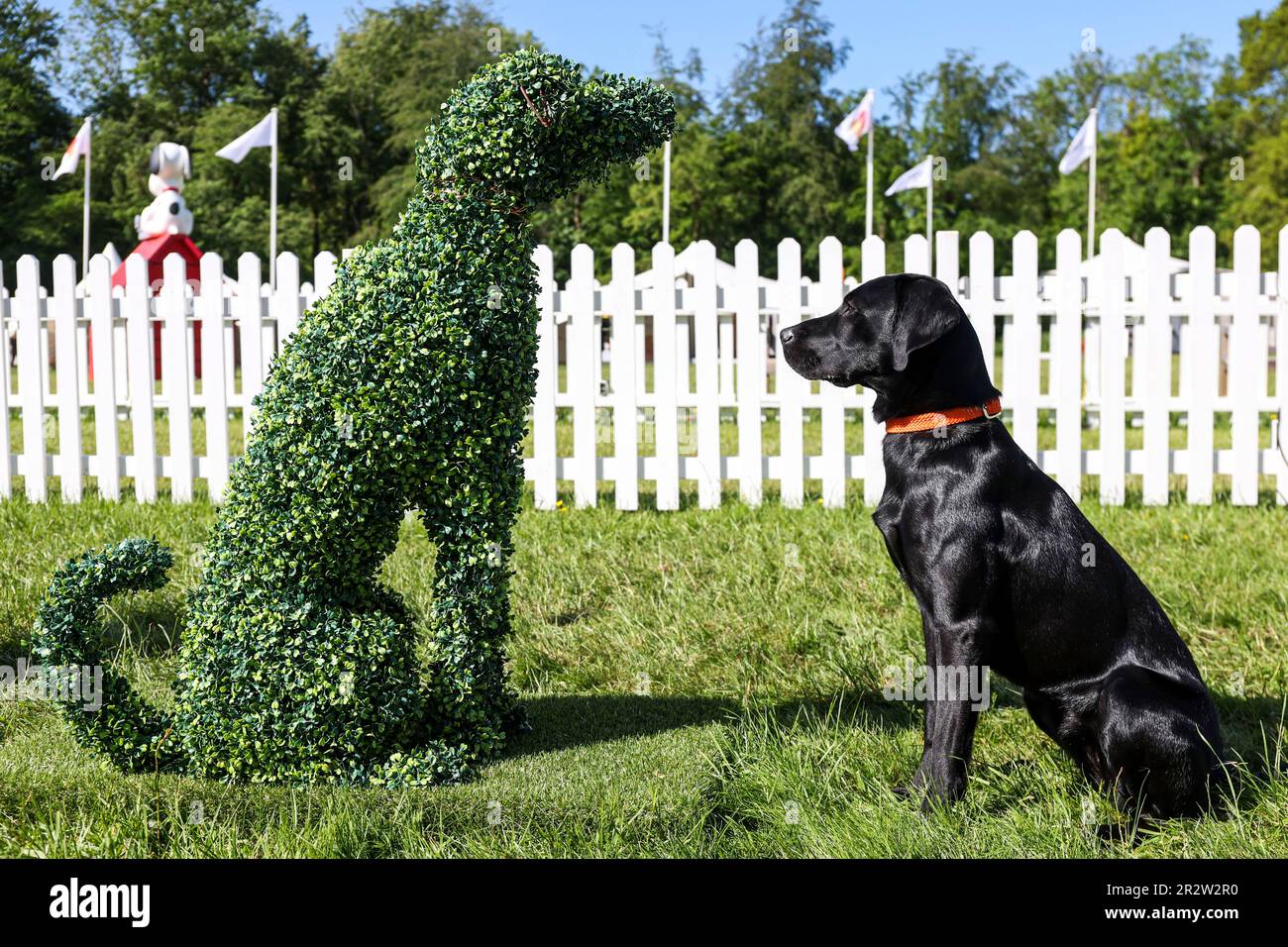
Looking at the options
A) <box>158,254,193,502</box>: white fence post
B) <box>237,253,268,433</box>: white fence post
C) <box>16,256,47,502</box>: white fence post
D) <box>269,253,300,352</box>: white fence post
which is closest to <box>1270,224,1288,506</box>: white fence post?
<box>269,253,300,352</box>: white fence post

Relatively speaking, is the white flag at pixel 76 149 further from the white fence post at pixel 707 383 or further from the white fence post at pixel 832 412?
the white fence post at pixel 832 412

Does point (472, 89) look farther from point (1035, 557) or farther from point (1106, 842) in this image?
→ point (1106, 842)

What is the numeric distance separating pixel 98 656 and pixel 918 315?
2694 millimetres

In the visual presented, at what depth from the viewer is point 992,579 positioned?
129 inches

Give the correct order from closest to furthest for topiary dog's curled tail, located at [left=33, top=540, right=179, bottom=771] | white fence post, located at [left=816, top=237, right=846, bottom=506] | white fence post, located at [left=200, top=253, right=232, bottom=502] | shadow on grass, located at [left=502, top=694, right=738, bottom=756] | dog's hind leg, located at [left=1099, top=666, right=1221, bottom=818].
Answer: dog's hind leg, located at [left=1099, top=666, right=1221, bottom=818]
topiary dog's curled tail, located at [left=33, top=540, right=179, bottom=771]
shadow on grass, located at [left=502, top=694, right=738, bottom=756]
white fence post, located at [left=816, top=237, right=846, bottom=506]
white fence post, located at [left=200, top=253, right=232, bottom=502]

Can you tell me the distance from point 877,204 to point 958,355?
3870 cm

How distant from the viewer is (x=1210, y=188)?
153ft

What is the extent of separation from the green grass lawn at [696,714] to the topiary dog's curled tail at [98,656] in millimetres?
113

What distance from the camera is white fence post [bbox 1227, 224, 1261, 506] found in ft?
25.3

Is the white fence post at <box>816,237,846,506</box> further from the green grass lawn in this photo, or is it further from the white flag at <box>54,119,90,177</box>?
the white flag at <box>54,119,90,177</box>

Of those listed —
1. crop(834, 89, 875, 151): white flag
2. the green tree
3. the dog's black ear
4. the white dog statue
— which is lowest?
the dog's black ear

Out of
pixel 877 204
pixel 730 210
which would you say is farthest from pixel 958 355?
pixel 877 204

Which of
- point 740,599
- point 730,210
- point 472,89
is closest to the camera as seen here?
point 472,89

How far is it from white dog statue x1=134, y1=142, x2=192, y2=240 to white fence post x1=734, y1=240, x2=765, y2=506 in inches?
493
